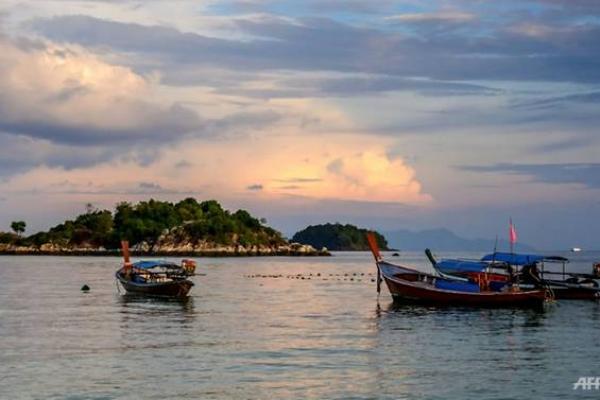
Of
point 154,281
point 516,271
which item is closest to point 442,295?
point 516,271

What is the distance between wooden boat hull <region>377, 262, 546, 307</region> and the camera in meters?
67.4

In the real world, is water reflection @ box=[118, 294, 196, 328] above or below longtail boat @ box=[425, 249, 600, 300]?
below

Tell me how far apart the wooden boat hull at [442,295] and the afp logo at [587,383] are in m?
32.7

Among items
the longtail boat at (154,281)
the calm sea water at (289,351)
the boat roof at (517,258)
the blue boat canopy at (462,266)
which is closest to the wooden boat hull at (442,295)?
the calm sea water at (289,351)

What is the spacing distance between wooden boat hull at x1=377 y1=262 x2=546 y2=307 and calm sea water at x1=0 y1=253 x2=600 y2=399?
2020 millimetres

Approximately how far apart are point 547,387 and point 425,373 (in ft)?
16.1

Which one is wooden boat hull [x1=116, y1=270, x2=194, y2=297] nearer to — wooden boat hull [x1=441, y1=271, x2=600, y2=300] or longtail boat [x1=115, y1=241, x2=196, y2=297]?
longtail boat [x1=115, y1=241, x2=196, y2=297]

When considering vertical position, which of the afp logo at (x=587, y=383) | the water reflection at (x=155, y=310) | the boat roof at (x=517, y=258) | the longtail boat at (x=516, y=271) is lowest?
the afp logo at (x=587, y=383)

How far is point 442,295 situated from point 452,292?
964 mm

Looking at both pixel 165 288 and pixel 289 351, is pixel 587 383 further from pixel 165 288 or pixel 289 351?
pixel 165 288

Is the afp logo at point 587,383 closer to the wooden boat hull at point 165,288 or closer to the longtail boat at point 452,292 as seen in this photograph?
Result: the longtail boat at point 452,292

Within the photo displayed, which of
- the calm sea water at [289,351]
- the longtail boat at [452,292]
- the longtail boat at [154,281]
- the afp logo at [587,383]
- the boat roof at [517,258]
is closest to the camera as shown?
the calm sea water at [289,351]

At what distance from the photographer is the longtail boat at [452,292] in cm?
6744

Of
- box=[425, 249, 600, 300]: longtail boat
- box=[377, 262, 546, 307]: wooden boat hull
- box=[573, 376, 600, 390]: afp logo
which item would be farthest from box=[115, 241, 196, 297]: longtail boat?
box=[573, 376, 600, 390]: afp logo
